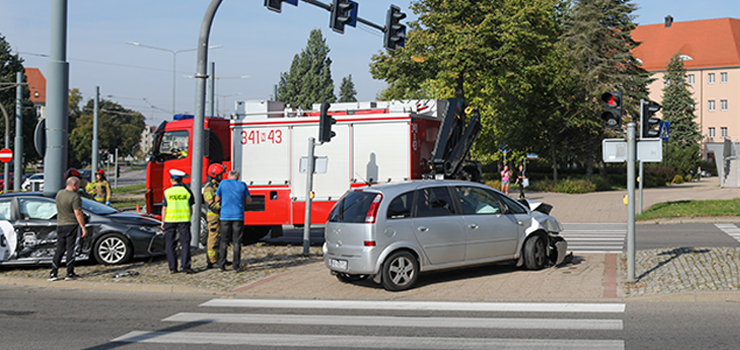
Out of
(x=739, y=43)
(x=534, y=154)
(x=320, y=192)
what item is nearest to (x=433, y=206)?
(x=320, y=192)

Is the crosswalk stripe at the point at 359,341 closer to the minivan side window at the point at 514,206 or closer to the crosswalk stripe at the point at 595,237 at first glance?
the minivan side window at the point at 514,206

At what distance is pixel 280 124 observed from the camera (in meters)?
14.6

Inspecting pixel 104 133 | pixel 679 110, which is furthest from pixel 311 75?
pixel 104 133

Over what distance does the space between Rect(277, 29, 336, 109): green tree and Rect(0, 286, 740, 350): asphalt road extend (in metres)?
76.2

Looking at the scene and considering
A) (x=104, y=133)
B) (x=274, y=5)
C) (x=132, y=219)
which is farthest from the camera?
(x=104, y=133)

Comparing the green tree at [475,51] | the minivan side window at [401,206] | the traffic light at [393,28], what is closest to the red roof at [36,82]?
the green tree at [475,51]

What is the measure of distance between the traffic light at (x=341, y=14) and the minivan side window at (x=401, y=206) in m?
6.43

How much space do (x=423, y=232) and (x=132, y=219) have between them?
6.00 meters

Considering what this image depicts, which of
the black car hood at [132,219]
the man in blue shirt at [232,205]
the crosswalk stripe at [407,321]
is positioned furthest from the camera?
the black car hood at [132,219]

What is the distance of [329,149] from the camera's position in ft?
46.5

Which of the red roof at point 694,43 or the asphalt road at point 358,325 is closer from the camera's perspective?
the asphalt road at point 358,325

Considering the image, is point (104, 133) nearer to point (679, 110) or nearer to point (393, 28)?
point (679, 110)

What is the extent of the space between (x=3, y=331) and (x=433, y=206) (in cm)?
568

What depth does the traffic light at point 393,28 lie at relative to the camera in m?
15.8
